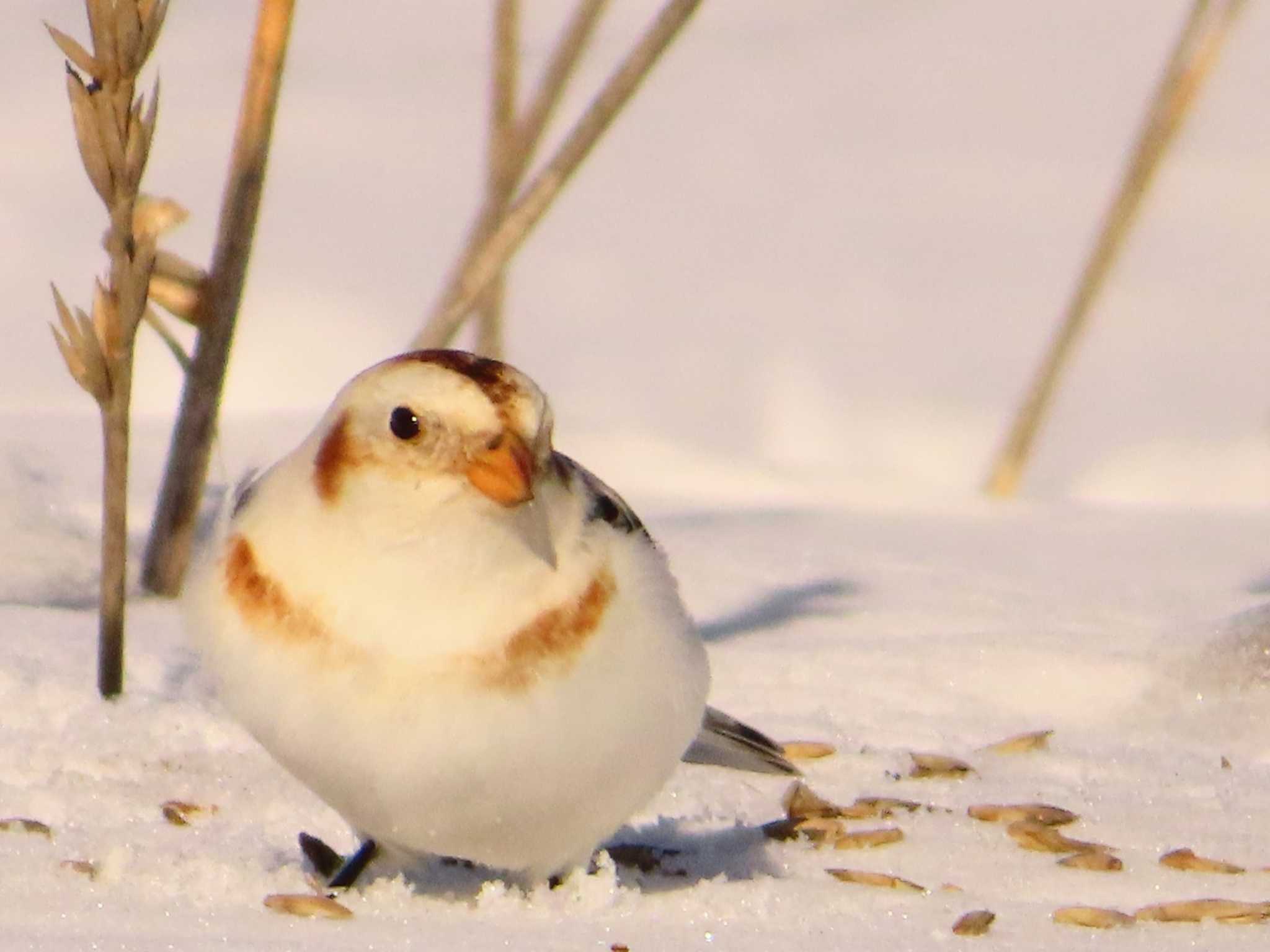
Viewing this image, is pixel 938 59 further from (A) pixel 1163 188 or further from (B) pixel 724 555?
(B) pixel 724 555

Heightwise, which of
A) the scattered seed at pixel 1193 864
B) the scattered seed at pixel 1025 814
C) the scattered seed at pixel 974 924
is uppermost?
the scattered seed at pixel 974 924

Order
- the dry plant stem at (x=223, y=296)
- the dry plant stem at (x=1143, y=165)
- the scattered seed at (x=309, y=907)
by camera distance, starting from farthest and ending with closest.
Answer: the dry plant stem at (x=1143, y=165)
the dry plant stem at (x=223, y=296)
the scattered seed at (x=309, y=907)

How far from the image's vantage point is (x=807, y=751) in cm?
301

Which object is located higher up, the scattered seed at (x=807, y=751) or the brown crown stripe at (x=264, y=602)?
the brown crown stripe at (x=264, y=602)

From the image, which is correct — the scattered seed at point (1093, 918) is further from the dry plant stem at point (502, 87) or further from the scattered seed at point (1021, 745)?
the dry plant stem at point (502, 87)

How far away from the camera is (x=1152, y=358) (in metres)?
6.39

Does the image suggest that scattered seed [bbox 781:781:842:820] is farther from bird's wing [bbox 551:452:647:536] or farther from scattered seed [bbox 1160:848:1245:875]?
bird's wing [bbox 551:452:647:536]

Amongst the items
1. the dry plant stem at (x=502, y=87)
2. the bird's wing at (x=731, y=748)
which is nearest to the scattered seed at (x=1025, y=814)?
the bird's wing at (x=731, y=748)

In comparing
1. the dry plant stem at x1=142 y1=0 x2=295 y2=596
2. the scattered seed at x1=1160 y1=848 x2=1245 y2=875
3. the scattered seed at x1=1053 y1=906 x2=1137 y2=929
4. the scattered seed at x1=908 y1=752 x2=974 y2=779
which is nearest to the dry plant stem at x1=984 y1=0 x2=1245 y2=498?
the scattered seed at x1=908 y1=752 x2=974 y2=779

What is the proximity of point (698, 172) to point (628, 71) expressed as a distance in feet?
12.2

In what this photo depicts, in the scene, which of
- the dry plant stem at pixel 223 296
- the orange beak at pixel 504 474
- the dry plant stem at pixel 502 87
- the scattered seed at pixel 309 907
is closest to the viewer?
the orange beak at pixel 504 474

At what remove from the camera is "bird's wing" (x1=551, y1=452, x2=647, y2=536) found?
2230 mm

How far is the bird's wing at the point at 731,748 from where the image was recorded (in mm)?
2607

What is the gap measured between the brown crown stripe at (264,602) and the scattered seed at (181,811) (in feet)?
1.77
